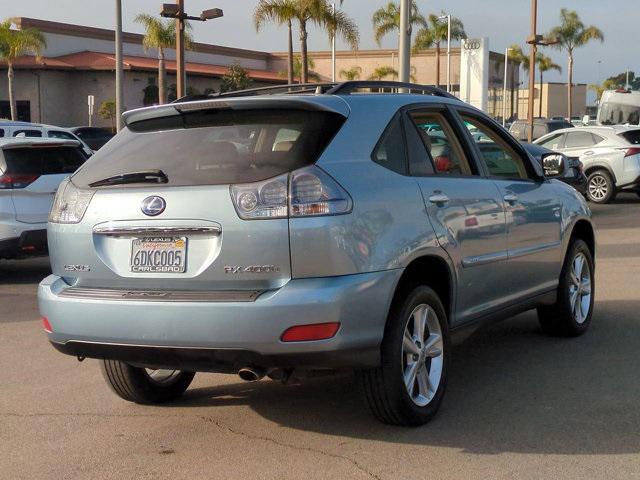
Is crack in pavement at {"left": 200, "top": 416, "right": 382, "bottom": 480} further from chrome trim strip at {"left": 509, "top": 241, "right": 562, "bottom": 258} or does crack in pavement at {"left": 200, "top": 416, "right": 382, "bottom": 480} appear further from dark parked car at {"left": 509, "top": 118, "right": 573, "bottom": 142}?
dark parked car at {"left": 509, "top": 118, "right": 573, "bottom": 142}

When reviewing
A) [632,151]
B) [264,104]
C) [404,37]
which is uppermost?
[404,37]

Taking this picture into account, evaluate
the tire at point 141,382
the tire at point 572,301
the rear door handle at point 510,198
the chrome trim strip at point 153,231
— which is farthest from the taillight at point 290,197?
the tire at point 572,301

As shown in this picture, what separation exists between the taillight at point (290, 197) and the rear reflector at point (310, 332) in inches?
20.8

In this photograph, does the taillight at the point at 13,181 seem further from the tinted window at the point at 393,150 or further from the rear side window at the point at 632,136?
the rear side window at the point at 632,136

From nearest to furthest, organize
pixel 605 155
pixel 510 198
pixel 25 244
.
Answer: pixel 510 198, pixel 25 244, pixel 605 155

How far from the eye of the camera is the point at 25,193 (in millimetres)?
11062

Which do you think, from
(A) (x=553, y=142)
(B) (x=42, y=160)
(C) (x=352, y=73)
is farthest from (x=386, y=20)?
(B) (x=42, y=160)

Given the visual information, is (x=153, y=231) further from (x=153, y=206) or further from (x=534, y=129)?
(x=534, y=129)

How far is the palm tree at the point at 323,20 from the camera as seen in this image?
133 ft

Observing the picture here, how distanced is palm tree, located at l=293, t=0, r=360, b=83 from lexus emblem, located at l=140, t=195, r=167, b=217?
36504 mm

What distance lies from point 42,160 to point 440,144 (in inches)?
265

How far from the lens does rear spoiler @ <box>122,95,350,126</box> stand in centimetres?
495

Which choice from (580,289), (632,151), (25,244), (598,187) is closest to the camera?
(580,289)

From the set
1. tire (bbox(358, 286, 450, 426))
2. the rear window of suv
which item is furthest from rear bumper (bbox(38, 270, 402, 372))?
the rear window of suv
